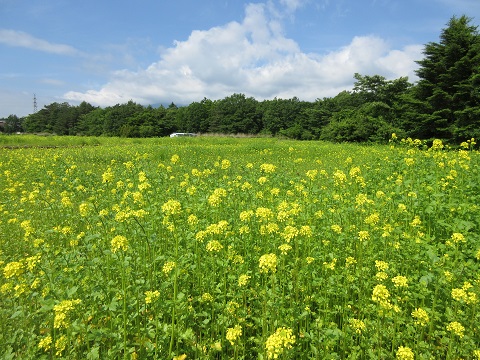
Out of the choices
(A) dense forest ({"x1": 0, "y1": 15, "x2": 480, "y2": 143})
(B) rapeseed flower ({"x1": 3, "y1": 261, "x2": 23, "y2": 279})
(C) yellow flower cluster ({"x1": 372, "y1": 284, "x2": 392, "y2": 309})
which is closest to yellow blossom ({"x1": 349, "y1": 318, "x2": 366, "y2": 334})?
(C) yellow flower cluster ({"x1": 372, "y1": 284, "x2": 392, "y2": 309})

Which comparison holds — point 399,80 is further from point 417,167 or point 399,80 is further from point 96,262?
point 96,262

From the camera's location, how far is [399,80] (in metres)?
34.6

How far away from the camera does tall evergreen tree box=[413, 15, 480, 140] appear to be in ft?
68.3

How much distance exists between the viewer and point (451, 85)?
2228 cm

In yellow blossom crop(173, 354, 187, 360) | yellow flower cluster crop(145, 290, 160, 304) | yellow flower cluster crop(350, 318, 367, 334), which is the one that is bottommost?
yellow blossom crop(173, 354, 187, 360)

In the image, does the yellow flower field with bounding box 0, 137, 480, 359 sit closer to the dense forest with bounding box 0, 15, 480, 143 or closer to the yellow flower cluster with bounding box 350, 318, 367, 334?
the yellow flower cluster with bounding box 350, 318, 367, 334

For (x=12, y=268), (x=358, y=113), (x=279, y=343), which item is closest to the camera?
(x=279, y=343)

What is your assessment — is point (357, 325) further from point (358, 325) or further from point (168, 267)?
point (168, 267)

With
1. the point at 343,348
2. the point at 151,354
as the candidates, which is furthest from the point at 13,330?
the point at 343,348

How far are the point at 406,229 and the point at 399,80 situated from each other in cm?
3718

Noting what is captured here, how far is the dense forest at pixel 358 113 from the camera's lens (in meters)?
A: 21.7

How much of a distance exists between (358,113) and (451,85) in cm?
1031

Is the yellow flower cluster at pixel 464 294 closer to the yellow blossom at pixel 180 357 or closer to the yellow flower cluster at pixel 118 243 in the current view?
the yellow blossom at pixel 180 357

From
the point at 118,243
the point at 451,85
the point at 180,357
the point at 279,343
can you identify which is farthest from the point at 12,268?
the point at 451,85
